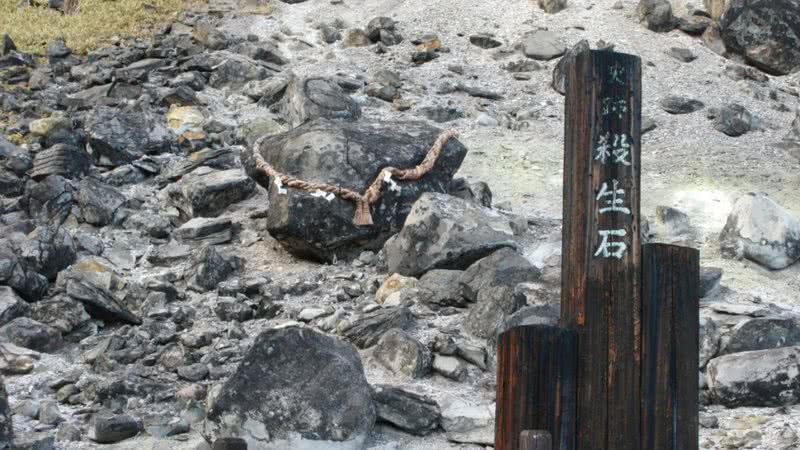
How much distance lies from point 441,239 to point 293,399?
8.62 feet

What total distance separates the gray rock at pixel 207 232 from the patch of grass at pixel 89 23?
16.7 feet

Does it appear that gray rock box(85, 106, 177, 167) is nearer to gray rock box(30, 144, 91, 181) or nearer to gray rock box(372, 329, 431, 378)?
gray rock box(30, 144, 91, 181)

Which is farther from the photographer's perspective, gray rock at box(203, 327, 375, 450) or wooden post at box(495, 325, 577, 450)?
gray rock at box(203, 327, 375, 450)

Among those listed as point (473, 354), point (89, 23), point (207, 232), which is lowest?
point (89, 23)

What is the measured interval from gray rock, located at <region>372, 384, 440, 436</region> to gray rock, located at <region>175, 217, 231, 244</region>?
11.2 feet

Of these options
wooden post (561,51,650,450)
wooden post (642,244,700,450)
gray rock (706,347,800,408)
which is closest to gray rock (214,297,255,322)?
gray rock (706,347,800,408)

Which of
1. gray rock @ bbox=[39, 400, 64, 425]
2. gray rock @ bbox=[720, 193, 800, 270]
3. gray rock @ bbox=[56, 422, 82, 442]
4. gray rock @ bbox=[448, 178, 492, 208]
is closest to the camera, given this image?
gray rock @ bbox=[56, 422, 82, 442]

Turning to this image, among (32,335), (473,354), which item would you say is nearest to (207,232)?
(32,335)

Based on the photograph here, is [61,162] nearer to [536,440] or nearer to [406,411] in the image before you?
[406,411]

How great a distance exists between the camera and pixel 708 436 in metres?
6.43

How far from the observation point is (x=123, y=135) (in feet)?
37.0

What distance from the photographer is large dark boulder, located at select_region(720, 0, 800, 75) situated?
1381cm

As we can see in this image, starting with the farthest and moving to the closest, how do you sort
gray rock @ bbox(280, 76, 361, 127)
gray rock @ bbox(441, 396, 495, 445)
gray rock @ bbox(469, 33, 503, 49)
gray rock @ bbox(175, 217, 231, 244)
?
gray rock @ bbox(469, 33, 503, 49)
gray rock @ bbox(280, 76, 361, 127)
gray rock @ bbox(175, 217, 231, 244)
gray rock @ bbox(441, 396, 495, 445)

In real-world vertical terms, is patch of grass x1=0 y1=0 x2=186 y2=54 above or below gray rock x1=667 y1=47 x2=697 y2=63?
below
